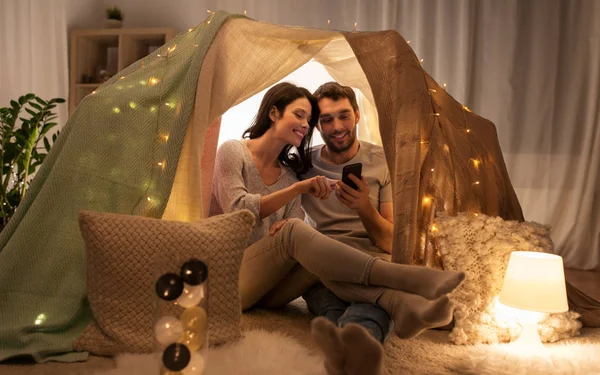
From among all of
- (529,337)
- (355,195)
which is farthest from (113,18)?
(529,337)

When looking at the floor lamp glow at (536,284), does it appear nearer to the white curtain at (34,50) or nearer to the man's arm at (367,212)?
the man's arm at (367,212)

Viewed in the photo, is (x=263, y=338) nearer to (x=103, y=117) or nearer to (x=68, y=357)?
(x=68, y=357)

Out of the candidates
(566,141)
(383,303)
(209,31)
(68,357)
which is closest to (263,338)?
(383,303)

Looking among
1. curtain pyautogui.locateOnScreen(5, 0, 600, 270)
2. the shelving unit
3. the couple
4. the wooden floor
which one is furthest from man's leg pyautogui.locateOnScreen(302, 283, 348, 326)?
the shelving unit

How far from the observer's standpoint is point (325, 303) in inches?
67.4

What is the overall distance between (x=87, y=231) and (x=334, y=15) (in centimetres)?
270

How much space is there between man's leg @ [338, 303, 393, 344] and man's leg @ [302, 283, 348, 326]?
185mm

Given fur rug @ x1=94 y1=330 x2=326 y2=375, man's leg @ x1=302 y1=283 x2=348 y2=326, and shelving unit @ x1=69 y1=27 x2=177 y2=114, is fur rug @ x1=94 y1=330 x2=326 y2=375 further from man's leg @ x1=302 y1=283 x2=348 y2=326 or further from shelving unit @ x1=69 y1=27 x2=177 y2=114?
shelving unit @ x1=69 y1=27 x2=177 y2=114

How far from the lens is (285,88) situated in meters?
2.14

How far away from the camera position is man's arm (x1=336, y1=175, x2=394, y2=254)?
6.32 feet

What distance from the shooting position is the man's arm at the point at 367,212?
1928mm

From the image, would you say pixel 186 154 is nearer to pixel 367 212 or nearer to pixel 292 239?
pixel 292 239

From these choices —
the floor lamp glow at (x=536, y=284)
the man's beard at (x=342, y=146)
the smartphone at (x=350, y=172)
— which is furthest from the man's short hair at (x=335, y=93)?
the floor lamp glow at (x=536, y=284)

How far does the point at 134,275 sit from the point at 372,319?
0.61 m
